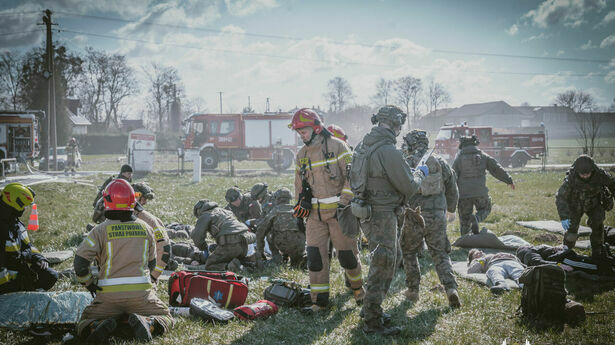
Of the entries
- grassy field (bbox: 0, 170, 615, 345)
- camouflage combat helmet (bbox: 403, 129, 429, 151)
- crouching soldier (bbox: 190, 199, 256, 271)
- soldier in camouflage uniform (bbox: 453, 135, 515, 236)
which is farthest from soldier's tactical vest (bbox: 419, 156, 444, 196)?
soldier in camouflage uniform (bbox: 453, 135, 515, 236)

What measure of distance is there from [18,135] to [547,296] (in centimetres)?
2740

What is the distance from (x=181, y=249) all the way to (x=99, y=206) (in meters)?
1.53

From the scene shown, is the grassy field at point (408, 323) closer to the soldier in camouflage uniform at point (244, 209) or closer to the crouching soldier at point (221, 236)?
the crouching soldier at point (221, 236)

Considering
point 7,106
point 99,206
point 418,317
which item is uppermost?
point 7,106

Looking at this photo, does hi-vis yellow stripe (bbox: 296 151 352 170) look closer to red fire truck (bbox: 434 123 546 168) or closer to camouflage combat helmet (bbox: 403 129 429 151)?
camouflage combat helmet (bbox: 403 129 429 151)

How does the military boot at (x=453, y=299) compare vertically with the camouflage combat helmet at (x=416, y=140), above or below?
below

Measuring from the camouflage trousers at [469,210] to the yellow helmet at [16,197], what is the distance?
23.7 ft

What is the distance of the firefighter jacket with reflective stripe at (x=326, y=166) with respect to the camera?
4.63 meters

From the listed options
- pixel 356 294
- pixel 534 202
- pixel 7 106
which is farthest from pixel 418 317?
pixel 7 106

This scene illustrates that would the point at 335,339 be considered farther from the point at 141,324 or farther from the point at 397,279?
the point at 397,279

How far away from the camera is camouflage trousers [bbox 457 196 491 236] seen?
815 cm

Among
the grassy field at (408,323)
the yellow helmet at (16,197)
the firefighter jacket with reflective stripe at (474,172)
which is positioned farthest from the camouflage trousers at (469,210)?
the yellow helmet at (16,197)

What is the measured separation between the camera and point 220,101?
65.4m

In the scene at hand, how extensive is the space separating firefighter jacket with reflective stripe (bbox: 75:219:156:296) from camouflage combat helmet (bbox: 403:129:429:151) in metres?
3.56
